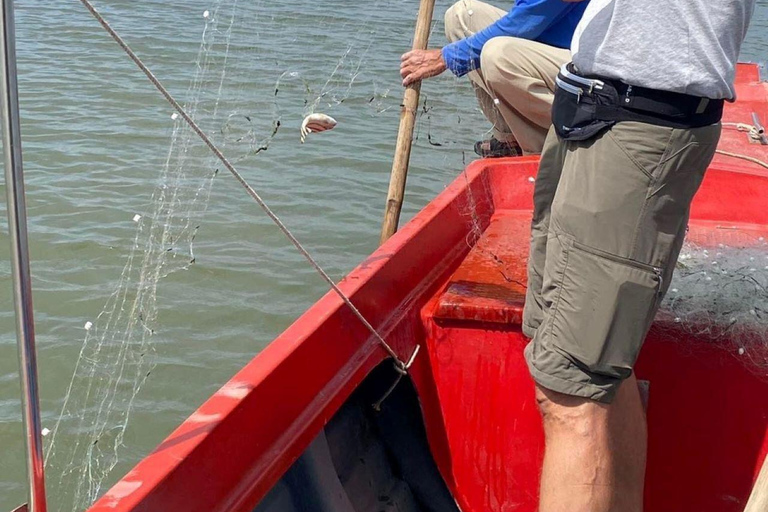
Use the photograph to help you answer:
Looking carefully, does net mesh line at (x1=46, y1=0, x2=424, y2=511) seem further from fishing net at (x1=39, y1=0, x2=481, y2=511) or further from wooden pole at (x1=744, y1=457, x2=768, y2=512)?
wooden pole at (x1=744, y1=457, x2=768, y2=512)

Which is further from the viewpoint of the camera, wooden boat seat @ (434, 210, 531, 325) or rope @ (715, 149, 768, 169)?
rope @ (715, 149, 768, 169)

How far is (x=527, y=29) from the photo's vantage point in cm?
393

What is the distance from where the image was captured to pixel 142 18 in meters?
9.62

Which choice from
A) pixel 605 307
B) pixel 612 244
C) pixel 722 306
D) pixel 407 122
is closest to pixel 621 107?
pixel 612 244

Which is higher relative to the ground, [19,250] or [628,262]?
[19,250]

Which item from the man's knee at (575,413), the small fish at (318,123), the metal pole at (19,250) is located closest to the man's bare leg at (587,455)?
the man's knee at (575,413)

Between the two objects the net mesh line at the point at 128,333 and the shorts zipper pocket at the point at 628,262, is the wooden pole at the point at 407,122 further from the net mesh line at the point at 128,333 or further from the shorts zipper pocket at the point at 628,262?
the shorts zipper pocket at the point at 628,262

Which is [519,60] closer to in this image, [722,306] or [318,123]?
[318,123]

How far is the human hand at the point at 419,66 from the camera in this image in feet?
12.5

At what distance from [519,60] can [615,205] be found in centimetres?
213

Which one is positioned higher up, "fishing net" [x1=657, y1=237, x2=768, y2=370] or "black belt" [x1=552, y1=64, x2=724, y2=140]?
"black belt" [x1=552, y1=64, x2=724, y2=140]

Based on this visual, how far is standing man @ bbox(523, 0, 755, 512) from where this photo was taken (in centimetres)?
182

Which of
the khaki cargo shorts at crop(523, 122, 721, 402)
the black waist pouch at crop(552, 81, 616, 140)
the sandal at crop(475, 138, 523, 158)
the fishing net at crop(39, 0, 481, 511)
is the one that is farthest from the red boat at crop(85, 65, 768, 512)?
the sandal at crop(475, 138, 523, 158)

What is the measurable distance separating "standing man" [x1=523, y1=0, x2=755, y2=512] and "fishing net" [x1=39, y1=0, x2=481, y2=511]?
5.35 ft
